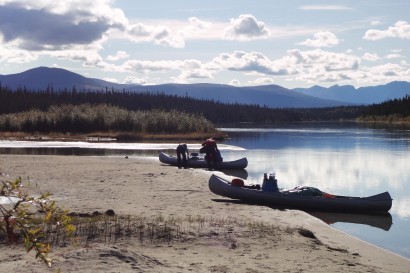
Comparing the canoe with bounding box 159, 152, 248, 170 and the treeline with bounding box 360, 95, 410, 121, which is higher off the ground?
the treeline with bounding box 360, 95, 410, 121

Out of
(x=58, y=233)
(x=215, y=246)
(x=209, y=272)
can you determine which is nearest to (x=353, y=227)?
(x=215, y=246)

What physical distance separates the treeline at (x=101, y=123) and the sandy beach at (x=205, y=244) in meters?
51.3

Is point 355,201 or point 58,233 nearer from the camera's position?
point 58,233

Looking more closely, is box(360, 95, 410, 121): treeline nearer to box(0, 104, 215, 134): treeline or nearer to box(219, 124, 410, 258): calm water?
box(0, 104, 215, 134): treeline

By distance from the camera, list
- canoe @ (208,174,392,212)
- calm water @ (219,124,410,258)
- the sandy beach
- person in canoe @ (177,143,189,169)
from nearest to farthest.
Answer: the sandy beach, calm water @ (219,124,410,258), canoe @ (208,174,392,212), person in canoe @ (177,143,189,169)

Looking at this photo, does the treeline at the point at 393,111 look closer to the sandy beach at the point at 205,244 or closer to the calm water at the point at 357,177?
the calm water at the point at 357,177

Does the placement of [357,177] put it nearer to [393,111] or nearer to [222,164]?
[222,164]

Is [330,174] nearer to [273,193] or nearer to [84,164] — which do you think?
[273,193]

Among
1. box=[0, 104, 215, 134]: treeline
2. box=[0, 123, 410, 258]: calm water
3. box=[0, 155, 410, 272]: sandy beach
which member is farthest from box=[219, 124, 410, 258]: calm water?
box=[0, 104, 215, 134]: treeline

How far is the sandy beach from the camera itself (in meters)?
10.2

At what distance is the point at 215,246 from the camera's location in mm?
12477

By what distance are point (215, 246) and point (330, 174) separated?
81.4 ft

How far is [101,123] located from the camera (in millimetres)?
77750

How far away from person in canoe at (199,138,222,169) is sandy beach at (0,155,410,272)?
1025 centimetres
